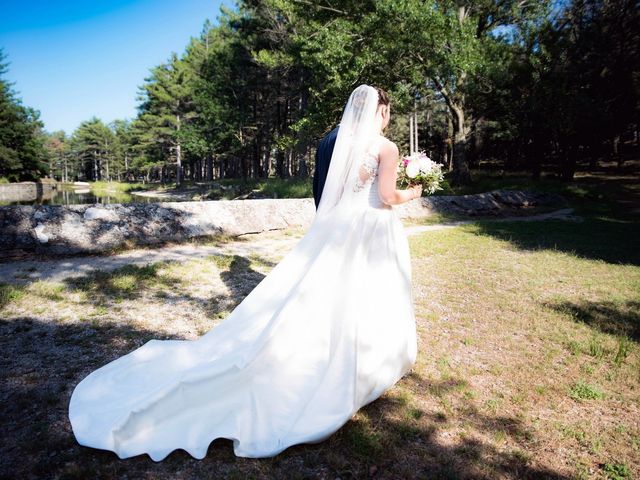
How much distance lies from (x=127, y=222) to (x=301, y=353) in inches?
271

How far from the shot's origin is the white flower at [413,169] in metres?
3.82

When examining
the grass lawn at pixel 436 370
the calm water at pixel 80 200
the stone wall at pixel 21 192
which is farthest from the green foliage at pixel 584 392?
the stone wall at pixel 21 192

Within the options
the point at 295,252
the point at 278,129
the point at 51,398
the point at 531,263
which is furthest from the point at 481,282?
the point at 278,129

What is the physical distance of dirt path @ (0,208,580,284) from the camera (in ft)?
20.9

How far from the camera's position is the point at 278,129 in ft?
124

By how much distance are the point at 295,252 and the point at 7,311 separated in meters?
4.13

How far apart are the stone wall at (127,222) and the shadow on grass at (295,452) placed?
4.78 m

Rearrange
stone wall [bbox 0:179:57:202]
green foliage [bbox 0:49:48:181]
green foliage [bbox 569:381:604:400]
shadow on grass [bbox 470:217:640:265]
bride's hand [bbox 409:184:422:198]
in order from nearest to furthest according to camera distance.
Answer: green foliage [bbox 569:381:604:400]
bride's hand [bbox 409:184:422:198]
shadow on grass [bbox 470:217:640:265]
stone wall [bbox 0:179:57:202]
green foliage [bbox 0:49:48:181]

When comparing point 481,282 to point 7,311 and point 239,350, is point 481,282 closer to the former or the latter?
point 239,350

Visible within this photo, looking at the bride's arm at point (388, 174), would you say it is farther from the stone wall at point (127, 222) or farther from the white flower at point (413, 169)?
the stone wall at point (127, 222)

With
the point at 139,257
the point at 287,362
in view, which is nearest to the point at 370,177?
the point at 287,362

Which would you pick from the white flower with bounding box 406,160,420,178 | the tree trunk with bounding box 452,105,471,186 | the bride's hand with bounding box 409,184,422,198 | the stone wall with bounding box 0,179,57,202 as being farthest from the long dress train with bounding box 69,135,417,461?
the stone wall with bounding box 0,179,57,202

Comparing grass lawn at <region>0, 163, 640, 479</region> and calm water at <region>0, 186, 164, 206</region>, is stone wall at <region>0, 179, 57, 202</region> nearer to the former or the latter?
calm water at <region>0, 186, 164, 206</region>

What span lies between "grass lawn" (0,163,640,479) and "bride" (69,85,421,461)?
15cm
